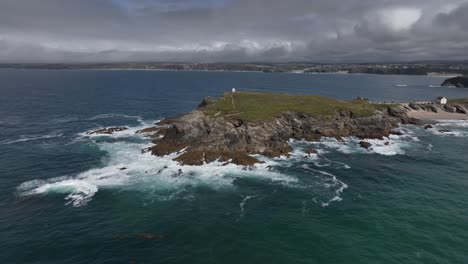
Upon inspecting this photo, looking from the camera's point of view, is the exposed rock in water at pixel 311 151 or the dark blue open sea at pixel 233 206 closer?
the dark blue open sea at pixel 233 206

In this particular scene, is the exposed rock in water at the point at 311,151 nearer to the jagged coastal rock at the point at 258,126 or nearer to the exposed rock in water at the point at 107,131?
the jagged coastal rock at the point at 258,126

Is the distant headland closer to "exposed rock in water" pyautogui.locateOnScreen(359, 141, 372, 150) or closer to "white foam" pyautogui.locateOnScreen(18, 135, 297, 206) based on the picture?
"exposed rock in water" pyautogui.locateOnScreen(359, 141, 372, 150)

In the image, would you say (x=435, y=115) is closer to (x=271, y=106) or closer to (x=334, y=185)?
(x=271, y=106)

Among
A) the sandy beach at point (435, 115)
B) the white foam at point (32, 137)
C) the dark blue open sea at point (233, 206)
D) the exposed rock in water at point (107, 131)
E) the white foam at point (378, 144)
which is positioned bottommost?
the dark blue open sea at point (233, 206)

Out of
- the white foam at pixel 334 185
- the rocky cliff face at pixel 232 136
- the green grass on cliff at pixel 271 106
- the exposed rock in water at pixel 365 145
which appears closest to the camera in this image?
the white foam at pixel 334 185

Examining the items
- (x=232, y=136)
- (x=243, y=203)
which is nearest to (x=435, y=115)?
(x=232, y=136)

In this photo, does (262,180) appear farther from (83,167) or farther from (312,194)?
(83,167)

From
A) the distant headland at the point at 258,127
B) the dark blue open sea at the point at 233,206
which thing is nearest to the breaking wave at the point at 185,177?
the dark blue open sea at the point at 233,206
